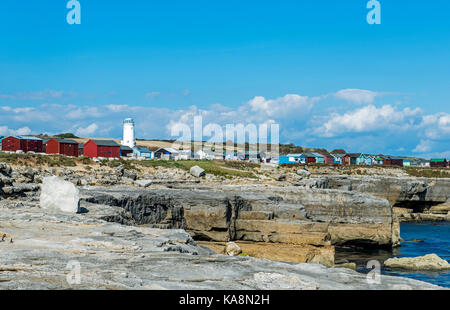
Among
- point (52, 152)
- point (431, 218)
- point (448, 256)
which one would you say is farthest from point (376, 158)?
point (448, 256)

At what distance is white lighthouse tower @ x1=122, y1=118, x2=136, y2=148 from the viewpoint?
9111 cm

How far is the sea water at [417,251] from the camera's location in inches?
1025

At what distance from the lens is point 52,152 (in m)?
69.3

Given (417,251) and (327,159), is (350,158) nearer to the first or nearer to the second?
(327,159)

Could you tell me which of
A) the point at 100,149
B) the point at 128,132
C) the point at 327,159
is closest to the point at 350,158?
the point at 327,159

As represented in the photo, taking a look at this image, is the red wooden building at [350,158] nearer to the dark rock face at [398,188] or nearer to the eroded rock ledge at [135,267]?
the dark rock face at [398,188]

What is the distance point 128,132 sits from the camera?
9138cm

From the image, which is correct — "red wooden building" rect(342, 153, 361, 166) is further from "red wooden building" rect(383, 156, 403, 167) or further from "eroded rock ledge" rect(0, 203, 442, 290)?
"eroded rock ledge" rect(0, 203, 442, 290)

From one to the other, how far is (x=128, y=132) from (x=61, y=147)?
23.8 m

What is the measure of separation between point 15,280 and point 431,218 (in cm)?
6030

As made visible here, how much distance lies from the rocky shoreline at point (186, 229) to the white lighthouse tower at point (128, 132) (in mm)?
36007

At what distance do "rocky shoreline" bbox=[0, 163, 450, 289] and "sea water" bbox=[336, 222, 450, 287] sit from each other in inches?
64.3

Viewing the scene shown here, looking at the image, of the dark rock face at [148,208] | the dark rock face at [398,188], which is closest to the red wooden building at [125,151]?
the dark rock face at [398,188]
